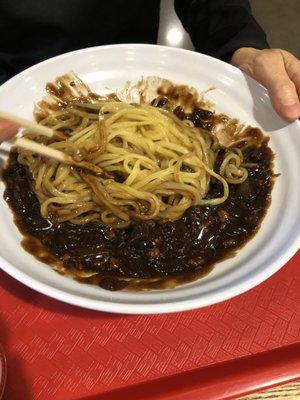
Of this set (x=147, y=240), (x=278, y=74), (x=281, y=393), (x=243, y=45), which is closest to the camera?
(x=281, y=393)

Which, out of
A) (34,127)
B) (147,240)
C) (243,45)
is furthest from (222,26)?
(147,240)

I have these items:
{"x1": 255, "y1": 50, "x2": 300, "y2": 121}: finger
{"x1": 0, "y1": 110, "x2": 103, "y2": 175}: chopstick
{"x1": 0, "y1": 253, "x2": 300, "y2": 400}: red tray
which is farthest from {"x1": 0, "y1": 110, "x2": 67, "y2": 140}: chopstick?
{"x1": 255, "y1": 50, "x2": 300, "y2": 121}: finger

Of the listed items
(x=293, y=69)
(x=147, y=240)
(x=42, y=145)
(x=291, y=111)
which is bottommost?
(x=147, y=240)

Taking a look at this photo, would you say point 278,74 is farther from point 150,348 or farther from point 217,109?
point 150,348

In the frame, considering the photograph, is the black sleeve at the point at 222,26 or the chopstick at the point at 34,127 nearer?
the chopstick at the point at 34,127

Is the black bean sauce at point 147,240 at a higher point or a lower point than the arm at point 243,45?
lower

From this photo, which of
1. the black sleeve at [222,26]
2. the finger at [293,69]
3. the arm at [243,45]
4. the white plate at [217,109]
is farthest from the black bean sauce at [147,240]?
the black sleeve at [222,26]

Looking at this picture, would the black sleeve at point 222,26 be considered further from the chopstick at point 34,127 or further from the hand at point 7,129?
the hand at point 7,129
